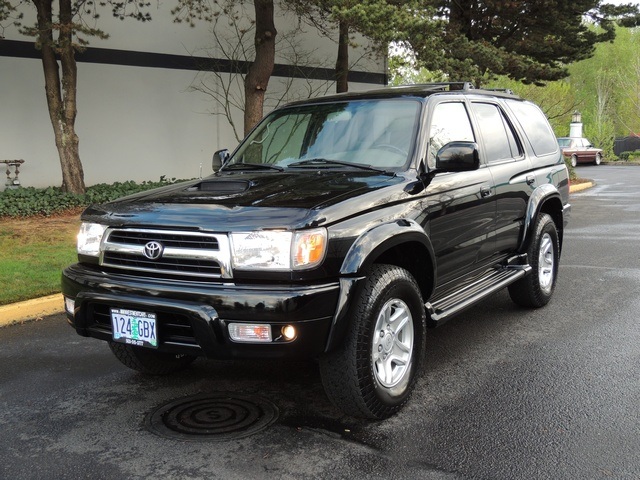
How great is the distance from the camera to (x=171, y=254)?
3582mm

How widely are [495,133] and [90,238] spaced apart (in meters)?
3.39

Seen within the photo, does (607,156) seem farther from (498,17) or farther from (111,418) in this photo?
(111,418)

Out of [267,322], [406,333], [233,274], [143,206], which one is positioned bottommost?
[406,333]

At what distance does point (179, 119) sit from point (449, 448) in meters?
14.4

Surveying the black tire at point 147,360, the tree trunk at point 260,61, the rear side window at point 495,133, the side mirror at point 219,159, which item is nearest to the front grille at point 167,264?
the black tire at point 147,360

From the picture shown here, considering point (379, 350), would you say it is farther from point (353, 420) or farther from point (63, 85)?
point (63, 85)

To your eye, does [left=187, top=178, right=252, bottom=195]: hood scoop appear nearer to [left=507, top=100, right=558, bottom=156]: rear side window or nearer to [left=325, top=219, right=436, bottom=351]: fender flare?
[left=325, top=219, right=436, bottom=351]: fender flare

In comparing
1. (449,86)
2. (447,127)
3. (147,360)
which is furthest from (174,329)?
(449,86)

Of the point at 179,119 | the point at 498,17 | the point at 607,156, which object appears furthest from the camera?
the point at 607,156

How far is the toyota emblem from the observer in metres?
3.61

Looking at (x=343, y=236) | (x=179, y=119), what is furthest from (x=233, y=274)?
(x=179, y=119)

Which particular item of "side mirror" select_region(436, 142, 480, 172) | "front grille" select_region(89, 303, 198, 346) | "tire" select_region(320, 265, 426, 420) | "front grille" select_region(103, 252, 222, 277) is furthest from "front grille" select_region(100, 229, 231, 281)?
"side mirror" select_region(436, 142, 480, 172)

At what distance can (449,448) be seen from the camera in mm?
3436

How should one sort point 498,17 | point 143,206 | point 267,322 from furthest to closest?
1. point 498,17
2. point 143,206
3. point 267,322
